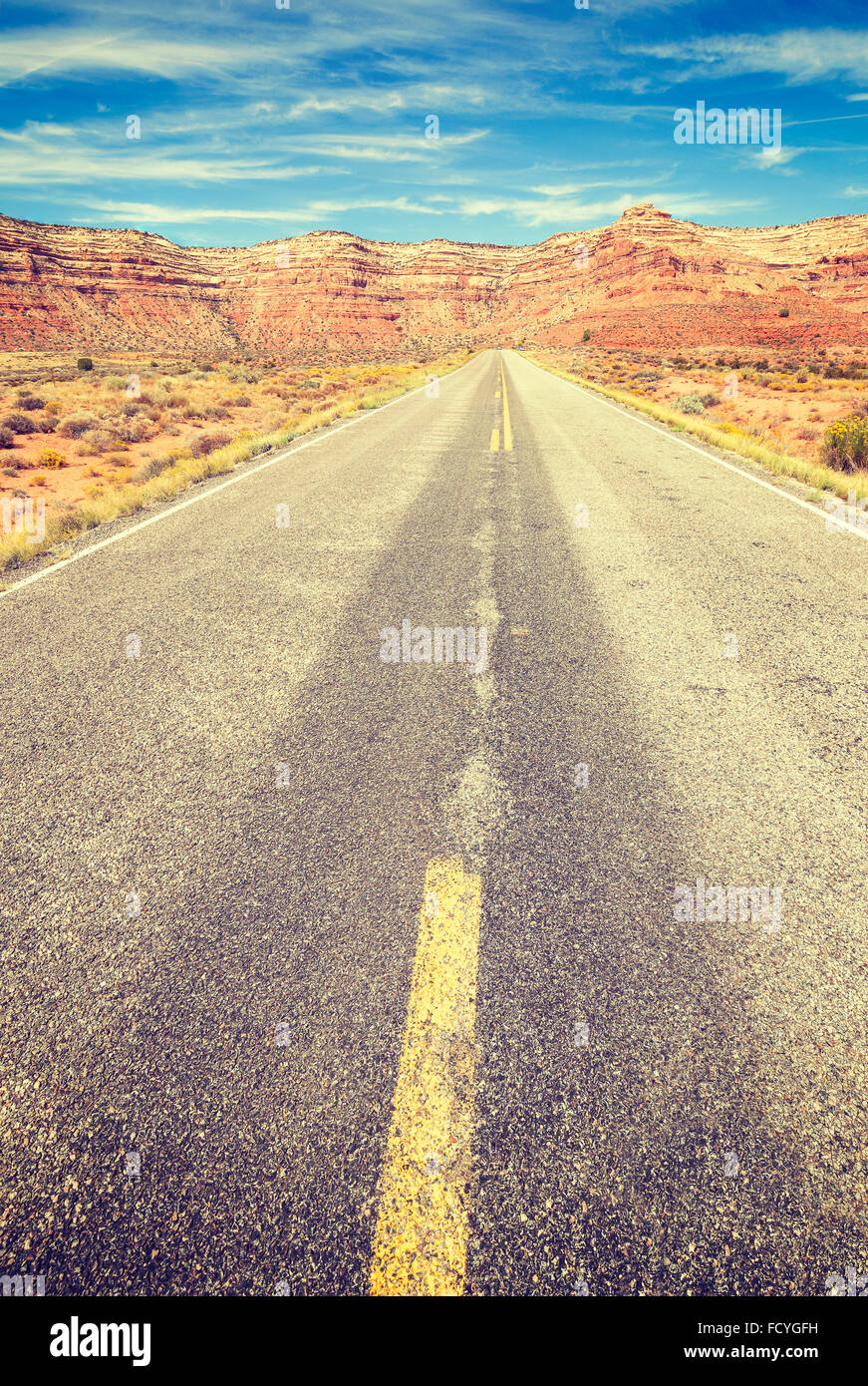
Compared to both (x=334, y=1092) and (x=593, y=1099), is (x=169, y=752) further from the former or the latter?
(x=593, y=1099)

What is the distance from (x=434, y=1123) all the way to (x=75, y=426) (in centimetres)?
2060

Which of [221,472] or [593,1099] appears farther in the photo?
[221,472]

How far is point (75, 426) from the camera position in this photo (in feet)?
56.9

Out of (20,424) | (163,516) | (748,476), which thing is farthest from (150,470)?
(748,476)

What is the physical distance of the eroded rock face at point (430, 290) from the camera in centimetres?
7969

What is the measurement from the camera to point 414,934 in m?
2.29

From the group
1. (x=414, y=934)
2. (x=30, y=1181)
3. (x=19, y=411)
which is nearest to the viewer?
(x=30, y=1181)

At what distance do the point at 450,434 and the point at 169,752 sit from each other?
12.4m

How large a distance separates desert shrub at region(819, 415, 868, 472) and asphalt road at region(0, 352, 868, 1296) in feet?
25.9

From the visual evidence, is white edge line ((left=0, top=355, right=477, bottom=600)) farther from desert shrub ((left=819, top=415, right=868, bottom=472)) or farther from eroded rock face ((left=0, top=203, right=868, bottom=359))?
eroded rock face ((left=0, top=203, right=868, bottom=359))

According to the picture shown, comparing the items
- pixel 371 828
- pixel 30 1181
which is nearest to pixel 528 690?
pixel 371 828
